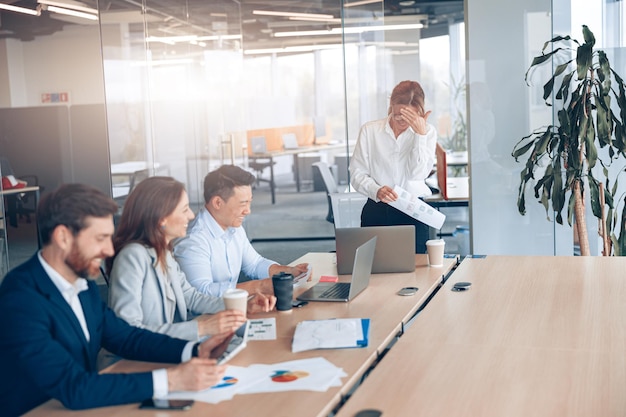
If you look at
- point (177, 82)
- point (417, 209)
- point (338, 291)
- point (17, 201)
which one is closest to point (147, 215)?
point (338, 291)

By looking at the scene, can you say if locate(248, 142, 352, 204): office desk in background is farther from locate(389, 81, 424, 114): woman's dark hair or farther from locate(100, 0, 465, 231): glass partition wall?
locate(389, 81, 424, 114): woman's dark hair

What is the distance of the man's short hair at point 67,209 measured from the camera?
2.14 m

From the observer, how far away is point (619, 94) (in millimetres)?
5676

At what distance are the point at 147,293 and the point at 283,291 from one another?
0.52 metres

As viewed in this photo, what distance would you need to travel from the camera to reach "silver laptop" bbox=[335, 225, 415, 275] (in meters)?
3.50

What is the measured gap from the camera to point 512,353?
2385 millimetres

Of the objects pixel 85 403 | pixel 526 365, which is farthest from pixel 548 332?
pixel 85 403

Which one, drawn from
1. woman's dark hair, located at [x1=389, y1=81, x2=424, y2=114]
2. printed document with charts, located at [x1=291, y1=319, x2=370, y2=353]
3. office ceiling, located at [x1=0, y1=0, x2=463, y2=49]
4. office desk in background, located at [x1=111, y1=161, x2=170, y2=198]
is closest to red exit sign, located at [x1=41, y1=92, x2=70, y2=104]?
office ceiling, located at [x1=0, y1=0, x2=463, y2=49]

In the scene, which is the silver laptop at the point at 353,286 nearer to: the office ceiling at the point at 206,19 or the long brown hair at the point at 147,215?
the long brown hair at the point at 147,215

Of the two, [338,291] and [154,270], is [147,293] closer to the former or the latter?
[154,270]

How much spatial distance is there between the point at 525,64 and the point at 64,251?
449 centimetres

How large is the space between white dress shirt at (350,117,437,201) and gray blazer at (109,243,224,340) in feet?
6.63

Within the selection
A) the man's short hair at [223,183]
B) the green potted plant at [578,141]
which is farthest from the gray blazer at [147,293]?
the green potted plant at [578,141]

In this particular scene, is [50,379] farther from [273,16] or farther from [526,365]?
[273,16]
